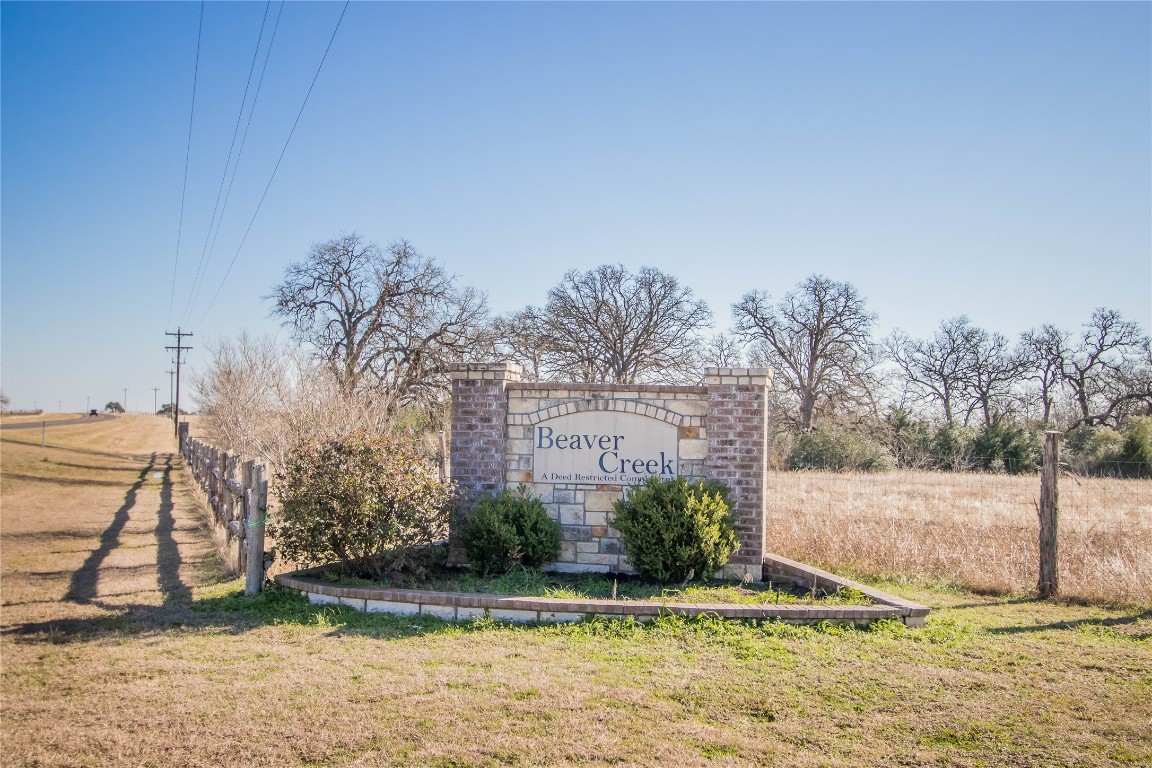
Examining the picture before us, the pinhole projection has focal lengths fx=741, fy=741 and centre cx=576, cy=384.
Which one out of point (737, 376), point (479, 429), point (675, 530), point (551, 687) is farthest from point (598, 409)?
point (551, 687)

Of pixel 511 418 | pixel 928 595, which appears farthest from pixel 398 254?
pixel 928 595

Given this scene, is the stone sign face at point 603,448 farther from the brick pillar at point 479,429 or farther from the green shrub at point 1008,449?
the green shrub at point 1008,449

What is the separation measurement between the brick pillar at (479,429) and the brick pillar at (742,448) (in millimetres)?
2395

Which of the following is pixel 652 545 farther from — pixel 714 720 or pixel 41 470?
pixel 41 470

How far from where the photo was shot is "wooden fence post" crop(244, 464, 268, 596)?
7.60m

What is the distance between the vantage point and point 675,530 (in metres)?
7.64

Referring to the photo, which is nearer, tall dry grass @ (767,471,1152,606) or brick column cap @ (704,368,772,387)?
tall dry grass @ (767,471,1152,606)

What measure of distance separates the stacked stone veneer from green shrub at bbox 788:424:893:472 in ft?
58.7

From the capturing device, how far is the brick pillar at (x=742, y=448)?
8203 mm

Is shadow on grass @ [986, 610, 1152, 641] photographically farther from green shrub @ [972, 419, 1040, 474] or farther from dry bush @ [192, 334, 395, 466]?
green shrub @ [972, 419, 1040, 474]

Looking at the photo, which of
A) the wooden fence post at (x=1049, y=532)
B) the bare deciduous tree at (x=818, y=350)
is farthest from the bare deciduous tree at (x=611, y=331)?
the wooden fence post at (x=1049, y=532)

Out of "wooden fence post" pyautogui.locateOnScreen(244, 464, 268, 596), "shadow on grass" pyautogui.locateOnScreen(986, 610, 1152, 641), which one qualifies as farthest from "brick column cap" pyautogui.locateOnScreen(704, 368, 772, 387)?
"wooden fence post" pyautogui.locateOnScreen(244, 464, 268, 596)

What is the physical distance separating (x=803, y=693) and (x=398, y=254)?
2804 cm

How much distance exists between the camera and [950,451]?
26.3 meters
